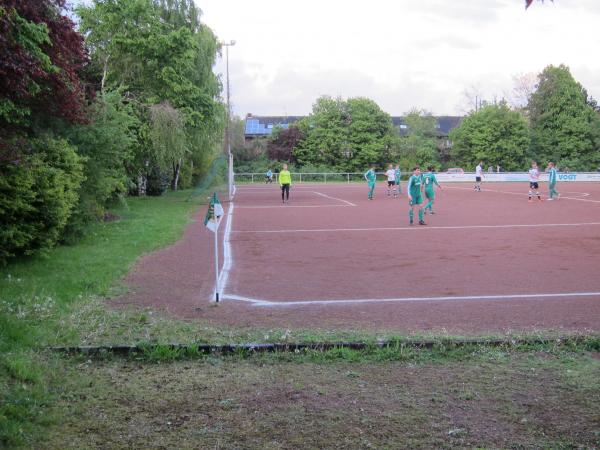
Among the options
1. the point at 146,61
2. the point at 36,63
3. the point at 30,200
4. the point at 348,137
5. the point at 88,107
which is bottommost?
the point at 30,200

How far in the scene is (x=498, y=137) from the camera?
2820 inches

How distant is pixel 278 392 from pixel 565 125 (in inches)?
2982

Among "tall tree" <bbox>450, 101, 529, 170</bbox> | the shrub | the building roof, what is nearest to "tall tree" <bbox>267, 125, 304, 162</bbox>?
the building roof

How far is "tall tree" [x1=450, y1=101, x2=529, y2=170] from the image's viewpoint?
71.2 metres

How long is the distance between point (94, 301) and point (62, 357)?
7.69 ft

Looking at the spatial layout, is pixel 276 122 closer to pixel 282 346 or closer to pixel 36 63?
pixel 36 63

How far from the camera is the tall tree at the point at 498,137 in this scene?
234 ft

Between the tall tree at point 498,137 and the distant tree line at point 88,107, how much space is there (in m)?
44.2

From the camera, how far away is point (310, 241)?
15477mm

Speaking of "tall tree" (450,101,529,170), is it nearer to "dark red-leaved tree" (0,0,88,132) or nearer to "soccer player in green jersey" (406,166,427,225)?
"soccer player in green jersey" (406,166,427,225)

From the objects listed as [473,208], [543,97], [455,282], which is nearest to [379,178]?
[543,97]

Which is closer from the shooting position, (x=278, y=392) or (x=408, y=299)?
(x=278, y=392)

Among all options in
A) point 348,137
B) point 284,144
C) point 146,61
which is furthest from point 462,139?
point 146,61

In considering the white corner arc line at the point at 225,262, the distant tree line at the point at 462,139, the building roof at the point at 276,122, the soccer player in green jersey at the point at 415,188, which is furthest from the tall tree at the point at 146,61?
the building roof at the point at 276,122
